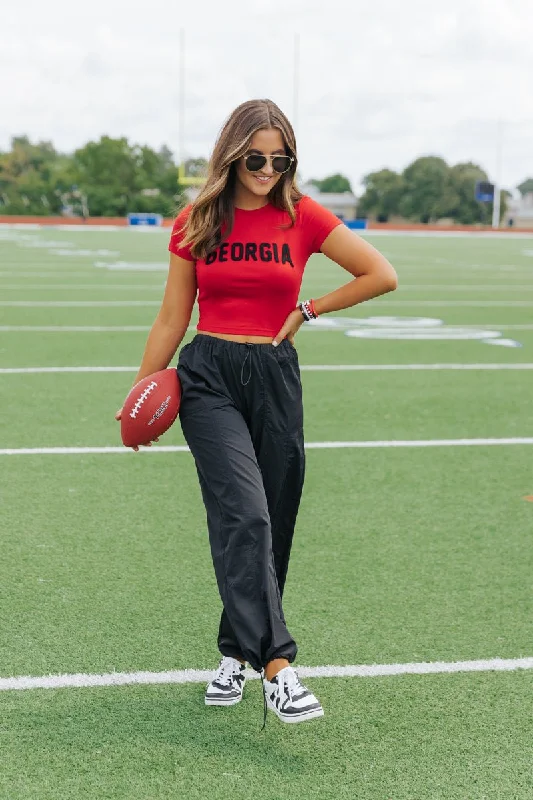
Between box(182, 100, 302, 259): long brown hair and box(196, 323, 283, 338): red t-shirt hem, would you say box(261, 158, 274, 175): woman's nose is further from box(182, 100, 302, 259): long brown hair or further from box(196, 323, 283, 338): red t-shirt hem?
box(196, 323, 283, 338): red t-shirt hem

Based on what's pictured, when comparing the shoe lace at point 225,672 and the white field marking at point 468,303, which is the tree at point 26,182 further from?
the shoe lace at point 225,672

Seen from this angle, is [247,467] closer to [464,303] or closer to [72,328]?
[72,328]

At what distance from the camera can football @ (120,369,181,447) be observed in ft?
11.1

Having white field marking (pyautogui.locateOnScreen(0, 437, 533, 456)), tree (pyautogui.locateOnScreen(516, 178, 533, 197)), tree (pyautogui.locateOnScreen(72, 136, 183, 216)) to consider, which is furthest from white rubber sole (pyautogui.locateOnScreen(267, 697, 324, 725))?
tree (pyautogui.locateOnScreen(516, 178, 533, 197))

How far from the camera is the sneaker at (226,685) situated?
341 cm

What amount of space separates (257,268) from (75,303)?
12.7 m

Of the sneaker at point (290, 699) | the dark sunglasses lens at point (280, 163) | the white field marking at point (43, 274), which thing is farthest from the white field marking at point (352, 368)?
the white field marking at point (43, 274)

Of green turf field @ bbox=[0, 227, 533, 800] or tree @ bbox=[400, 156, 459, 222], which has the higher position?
tree @ bbox=[400, 156, 459, 222]

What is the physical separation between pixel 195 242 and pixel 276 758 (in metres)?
1.53

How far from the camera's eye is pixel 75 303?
51.5 ft

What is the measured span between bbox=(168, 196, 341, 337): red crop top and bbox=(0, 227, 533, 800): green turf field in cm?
118

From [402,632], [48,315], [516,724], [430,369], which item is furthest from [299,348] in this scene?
[516,724]

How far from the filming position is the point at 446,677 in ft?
11.9

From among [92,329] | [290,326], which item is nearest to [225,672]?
[290,326]
